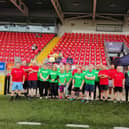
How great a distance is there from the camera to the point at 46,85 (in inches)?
266

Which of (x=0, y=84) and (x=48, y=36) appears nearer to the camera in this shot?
(x=0, y=84)

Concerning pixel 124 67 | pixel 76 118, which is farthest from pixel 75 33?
pixel 76 118

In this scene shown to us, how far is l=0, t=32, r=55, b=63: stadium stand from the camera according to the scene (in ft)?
42.8

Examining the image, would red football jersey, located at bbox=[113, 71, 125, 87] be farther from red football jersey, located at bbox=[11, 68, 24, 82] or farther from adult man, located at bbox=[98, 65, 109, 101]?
red football jersey, located at bbox=[11, 68, 24, 82]

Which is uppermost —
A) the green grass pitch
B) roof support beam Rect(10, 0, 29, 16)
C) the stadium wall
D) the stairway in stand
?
roof support beam Rect(10, 0, 29, 16)

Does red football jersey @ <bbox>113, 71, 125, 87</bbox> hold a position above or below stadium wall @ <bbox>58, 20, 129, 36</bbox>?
below

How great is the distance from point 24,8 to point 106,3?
7.68 meters

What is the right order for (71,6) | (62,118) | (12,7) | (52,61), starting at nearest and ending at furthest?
(62,118), (52,61), (71,6), (12,7)

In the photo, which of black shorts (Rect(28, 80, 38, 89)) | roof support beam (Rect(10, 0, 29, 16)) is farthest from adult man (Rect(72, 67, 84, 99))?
roof support beam (Rect(10, 0, 29, 16))

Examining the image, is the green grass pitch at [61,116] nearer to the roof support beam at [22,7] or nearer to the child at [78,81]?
the child at [78,81]

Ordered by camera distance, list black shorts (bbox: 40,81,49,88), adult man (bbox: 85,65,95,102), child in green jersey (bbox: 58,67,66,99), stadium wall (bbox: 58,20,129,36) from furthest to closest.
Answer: stadium wall (bbox: 58,20,129,36)
black shorts (bbox: 40,81,49,88)
child in green jersey (bbox: 58,67,66,99)
adult man (bbox: 85,65,95,102)

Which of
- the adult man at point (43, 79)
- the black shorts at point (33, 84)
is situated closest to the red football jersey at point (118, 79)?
the adult man at point (43, 79)

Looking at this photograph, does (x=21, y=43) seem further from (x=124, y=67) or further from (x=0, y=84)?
(x=124, y=67)

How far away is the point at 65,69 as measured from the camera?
696 centimetres
